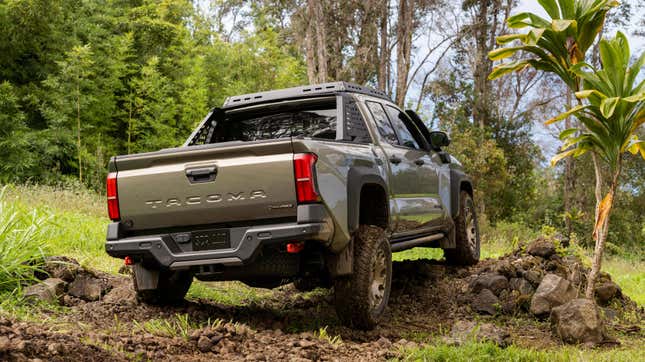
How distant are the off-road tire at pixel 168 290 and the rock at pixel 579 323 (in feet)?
10.5

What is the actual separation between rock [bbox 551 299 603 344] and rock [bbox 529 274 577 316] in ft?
2.09

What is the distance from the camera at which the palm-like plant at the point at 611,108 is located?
5805mm

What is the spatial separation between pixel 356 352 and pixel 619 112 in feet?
10.5

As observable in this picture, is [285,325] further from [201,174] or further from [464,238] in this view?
[464,238]

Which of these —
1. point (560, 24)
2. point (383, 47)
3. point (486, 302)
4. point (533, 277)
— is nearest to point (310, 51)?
point (383, 47)

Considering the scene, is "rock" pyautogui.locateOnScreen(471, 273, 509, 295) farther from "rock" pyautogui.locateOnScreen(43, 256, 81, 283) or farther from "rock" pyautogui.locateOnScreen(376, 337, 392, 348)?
"rock" pyautogui.locateOnScreen(43, 256, 81, 283)

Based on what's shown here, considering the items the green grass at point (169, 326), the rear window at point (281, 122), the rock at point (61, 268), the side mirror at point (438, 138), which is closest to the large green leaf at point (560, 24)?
the side mirror at point (438, 138)

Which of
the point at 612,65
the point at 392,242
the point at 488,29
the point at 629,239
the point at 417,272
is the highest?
the point at 488,29

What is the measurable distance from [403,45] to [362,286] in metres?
19.9

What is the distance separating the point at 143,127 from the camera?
73.6ft

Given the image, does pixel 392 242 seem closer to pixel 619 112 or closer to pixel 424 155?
pixel 424 155

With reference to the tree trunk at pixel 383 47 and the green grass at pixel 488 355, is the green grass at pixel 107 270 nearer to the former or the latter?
the green grass at pixel 488 355

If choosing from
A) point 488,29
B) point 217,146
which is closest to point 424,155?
Result: point 217,146

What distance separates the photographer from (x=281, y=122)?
21.0 ft
